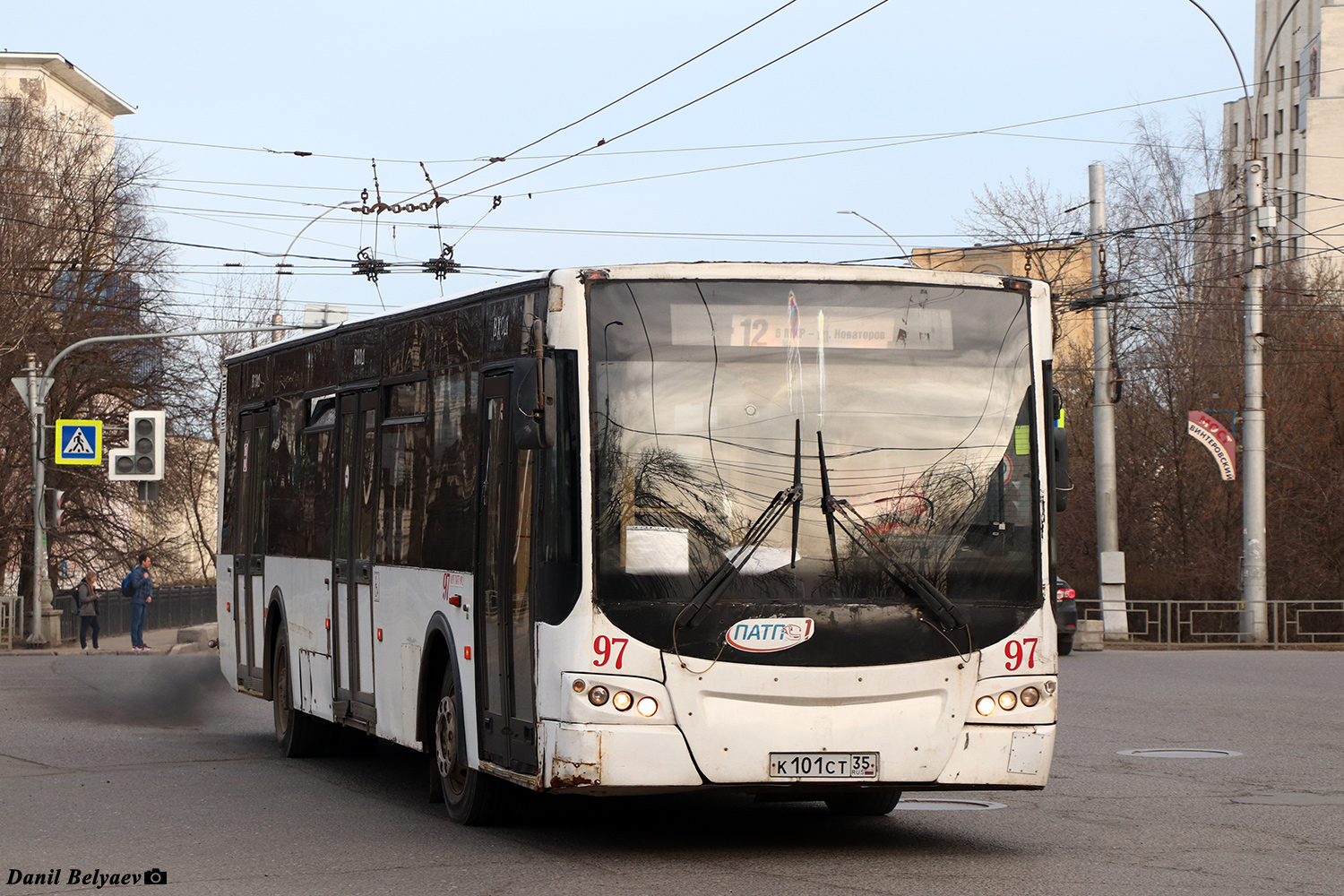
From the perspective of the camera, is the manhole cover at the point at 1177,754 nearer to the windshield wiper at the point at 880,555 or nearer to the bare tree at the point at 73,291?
the windshield wiper at the point at 880,555

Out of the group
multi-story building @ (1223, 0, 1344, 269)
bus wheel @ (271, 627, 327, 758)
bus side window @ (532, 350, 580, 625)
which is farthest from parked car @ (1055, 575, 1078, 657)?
multi-story building @ (1223, 0, 1344, 269)

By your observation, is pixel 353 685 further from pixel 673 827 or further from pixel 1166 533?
pixel 1166 533

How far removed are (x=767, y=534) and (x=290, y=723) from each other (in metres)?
6.57

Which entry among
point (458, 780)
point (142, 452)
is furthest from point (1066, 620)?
point (458, 780)

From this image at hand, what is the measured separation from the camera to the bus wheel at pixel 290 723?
14.4m

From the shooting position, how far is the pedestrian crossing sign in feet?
117

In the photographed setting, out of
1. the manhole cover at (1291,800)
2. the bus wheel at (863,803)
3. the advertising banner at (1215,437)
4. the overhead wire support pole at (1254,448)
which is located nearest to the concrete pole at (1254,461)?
the overhead wire support pole at (1254,448)

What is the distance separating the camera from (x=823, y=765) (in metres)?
8.99

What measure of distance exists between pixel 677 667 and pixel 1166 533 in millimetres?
38053

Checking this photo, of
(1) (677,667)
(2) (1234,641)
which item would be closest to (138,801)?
(1) (677,667)

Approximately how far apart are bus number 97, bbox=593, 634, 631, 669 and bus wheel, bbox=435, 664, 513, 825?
5.47 feet

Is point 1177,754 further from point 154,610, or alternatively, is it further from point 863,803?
point 154,610

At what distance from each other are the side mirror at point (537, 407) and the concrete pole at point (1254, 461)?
25904 millimetres

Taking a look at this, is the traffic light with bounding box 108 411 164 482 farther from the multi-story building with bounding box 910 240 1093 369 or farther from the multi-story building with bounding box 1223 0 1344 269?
the multi-story building with bounding box 1223 0 1344 269
